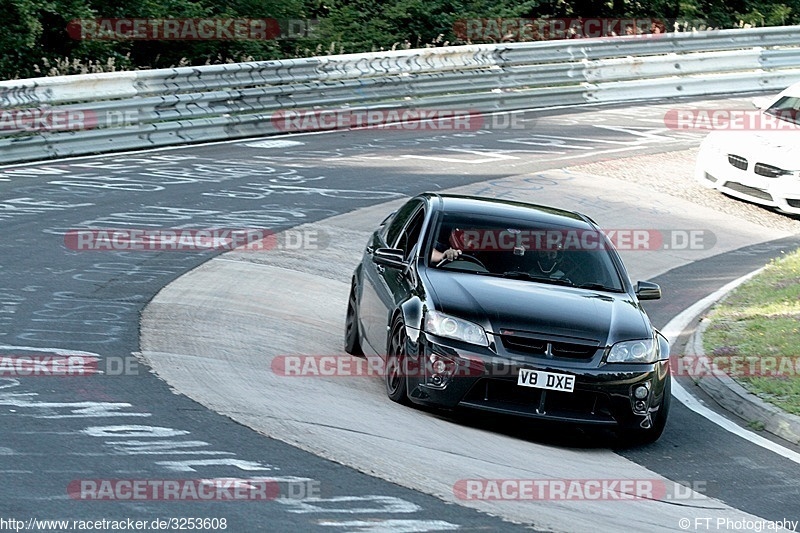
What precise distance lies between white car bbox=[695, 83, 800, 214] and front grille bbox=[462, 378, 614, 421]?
33.3 ft

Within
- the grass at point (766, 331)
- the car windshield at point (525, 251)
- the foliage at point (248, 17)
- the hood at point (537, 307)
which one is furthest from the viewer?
the foliage at point (248, 17)

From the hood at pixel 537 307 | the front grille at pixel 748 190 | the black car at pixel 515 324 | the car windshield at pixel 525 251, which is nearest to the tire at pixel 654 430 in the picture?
the black car at pixel 515 324

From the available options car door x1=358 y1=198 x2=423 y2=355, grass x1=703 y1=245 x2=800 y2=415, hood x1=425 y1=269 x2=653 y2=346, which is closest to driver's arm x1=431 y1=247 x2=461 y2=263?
hood x1=425 y1=269 x2=653 y2=346

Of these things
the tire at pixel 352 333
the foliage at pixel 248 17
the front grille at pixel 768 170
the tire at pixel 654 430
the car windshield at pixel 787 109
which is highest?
the foliage at pixel 248 17

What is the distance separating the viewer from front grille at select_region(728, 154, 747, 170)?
1828cm

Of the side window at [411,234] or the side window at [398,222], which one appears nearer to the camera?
the side window at [411,234]

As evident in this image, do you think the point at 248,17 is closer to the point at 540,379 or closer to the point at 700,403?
the point at 700,403

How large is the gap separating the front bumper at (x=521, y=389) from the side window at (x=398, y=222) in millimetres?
2047

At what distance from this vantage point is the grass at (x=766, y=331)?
1037 centimetres

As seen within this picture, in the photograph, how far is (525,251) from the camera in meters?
10.0

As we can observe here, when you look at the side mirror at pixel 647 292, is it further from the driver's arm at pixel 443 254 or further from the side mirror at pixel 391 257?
the side mirror at pixel 391 257

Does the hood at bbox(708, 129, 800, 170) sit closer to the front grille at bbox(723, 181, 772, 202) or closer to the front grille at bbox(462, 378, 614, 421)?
the front grille at bbox(723, 181, 772, 202)

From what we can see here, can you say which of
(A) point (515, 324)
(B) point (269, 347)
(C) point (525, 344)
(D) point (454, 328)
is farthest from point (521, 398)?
(B) point (269, 347)

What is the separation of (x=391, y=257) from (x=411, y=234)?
1.70ft
